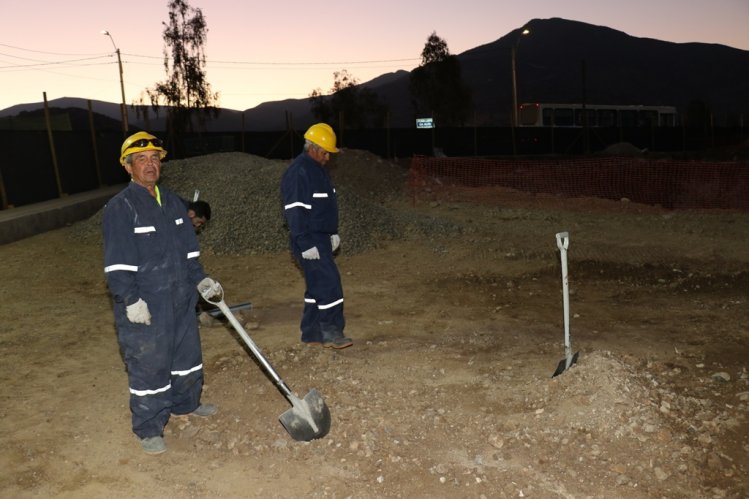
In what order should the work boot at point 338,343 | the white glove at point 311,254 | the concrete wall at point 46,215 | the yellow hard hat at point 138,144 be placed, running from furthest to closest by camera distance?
the concrete wall at point 46,215, the work boot at point 338,343, the white glove at point 311,254, the yellow hard hat at point 138,144

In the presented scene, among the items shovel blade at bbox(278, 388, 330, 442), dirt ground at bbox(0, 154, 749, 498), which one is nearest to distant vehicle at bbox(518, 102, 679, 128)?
dirt ground at bbox(0, 154, 749, 498)

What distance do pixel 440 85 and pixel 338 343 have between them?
75.4 meters

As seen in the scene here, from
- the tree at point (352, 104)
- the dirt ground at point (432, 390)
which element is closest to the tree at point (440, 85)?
the tree at point (352, 104)

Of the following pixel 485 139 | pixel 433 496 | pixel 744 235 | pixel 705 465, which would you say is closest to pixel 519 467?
pixel 433 496

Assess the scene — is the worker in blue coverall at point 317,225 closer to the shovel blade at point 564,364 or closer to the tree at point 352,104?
the shovel blade at point 564,364

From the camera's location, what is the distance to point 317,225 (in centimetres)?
584

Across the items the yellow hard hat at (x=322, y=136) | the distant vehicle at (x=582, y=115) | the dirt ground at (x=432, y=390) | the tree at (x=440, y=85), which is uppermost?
the tree at (x=440, y=85)

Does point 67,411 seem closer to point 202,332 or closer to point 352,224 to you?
point 202,332

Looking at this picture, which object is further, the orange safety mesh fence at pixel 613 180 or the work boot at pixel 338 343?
the orange safety mesh fence at pixel 613 180

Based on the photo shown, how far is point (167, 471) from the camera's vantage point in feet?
13.0

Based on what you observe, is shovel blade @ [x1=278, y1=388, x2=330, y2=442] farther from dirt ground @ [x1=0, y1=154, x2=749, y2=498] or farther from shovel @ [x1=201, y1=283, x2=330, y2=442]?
dirt ground @ [x1=0, y1=154, x2=749, y2=498]

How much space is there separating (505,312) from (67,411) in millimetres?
4599

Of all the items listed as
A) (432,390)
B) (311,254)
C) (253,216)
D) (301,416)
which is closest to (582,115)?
(253,216)

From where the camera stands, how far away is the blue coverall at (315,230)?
577 cm
